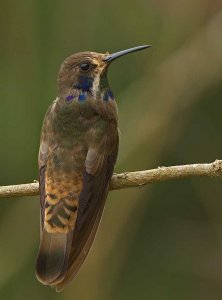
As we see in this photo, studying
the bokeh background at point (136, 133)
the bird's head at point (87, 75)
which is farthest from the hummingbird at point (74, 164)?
the bokeh background at point (136, 133)

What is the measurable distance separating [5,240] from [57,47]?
164 centimetres

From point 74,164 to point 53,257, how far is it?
579 millimetres

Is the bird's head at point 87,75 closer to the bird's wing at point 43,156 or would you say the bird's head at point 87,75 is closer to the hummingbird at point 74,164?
the hummingbird at point 74,164

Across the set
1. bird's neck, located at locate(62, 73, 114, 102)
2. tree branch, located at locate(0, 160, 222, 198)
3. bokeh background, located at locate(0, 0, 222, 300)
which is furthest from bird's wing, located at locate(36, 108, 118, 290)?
bokeh background, located at locate(0, 0, 222, 300)

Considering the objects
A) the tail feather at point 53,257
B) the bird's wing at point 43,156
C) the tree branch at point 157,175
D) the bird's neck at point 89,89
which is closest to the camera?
the tree branch at point 157,175

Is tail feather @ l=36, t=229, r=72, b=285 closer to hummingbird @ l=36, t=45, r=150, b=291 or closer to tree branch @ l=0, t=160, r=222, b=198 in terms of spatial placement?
hummingbird @ l=36, t=45, r=150, b=291

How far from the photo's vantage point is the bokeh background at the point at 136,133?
25.3 feet

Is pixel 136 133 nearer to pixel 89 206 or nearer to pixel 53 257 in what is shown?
pixel 89 206

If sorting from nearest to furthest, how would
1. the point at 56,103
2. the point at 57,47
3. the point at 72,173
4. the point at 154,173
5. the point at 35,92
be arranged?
1. the point at 154,173
2. the point at 72,173
3. the point at 56,103
4. the point at 35,92
5. the point at 57,47

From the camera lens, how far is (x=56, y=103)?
582 centimetres

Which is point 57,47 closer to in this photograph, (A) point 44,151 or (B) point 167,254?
(B) point 167,254

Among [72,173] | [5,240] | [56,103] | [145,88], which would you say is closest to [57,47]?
[145,88]

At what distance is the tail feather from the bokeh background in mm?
2362

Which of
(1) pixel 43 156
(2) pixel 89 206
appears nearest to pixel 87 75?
(1) pixel 43 156
